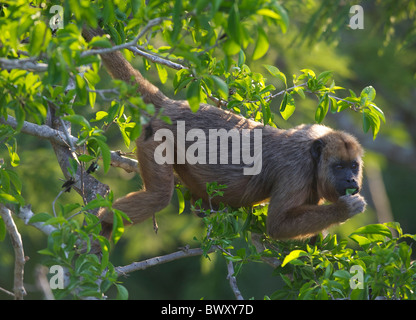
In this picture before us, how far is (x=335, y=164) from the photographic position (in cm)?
594

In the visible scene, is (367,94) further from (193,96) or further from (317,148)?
(193,96)

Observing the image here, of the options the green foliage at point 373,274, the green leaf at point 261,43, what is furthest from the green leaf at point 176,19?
the green foliage at point 373,274

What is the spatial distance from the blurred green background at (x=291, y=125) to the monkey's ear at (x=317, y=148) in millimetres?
1056

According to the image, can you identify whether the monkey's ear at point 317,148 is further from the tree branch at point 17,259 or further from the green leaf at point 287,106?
the tree branch at point 17,259

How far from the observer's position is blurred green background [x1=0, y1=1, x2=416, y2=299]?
9844 millimetres

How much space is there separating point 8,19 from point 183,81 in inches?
68.8

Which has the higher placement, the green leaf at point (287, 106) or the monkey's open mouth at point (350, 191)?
the green leaf at point (287, 106)

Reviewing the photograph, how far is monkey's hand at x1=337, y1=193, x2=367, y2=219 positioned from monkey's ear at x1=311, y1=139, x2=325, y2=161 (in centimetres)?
68

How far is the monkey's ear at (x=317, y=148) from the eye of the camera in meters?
6.01

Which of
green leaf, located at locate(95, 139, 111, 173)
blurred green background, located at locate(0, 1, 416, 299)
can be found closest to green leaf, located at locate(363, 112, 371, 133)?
blurred green background, located at locate(0, 1, 416, 299)

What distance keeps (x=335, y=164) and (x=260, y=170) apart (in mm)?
834

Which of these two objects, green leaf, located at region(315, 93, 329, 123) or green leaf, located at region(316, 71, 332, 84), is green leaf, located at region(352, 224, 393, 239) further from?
green leaf, located at region(316, 71, 332, 84)

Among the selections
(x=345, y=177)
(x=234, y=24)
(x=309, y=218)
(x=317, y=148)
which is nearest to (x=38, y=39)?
(x=234, y=24)

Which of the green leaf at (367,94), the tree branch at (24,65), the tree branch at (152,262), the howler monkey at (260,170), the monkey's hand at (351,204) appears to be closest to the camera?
the tree branch at (24,65)
